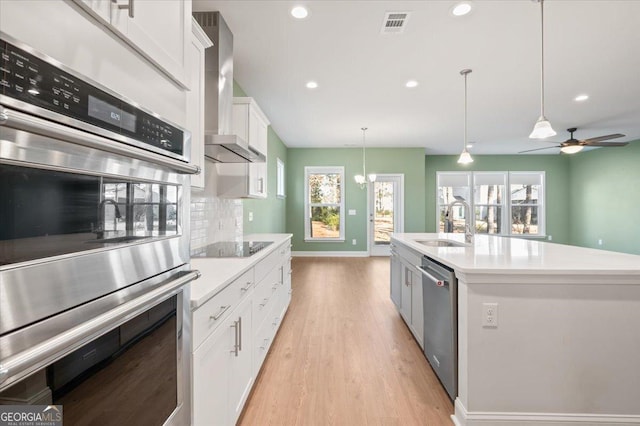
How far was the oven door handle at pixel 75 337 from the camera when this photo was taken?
449 millimetres

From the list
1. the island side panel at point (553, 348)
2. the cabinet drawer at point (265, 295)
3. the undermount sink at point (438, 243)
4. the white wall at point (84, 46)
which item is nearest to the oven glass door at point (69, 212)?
the white wall at point (84, 46)

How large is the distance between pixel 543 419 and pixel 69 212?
7.67 ft

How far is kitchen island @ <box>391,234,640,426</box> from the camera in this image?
1583 millimetres

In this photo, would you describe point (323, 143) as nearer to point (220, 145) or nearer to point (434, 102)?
point (434, 102)

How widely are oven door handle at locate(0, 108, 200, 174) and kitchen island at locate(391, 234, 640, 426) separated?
162cm

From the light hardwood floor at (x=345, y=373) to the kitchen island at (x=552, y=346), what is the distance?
0.40 meters

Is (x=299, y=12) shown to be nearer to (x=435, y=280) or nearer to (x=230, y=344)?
(x=435, y=280)

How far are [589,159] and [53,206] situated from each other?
10.5 metres

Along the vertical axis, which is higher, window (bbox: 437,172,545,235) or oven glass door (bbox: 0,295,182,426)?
window (bbox: 437,172,545,235)

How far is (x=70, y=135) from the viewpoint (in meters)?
0.54

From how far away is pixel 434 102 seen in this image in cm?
432

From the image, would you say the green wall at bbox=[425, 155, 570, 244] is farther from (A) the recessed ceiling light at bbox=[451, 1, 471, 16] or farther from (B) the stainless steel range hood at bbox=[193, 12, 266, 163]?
(B) the stainless steel range hood at bbox=[193, 12, 266, 163]

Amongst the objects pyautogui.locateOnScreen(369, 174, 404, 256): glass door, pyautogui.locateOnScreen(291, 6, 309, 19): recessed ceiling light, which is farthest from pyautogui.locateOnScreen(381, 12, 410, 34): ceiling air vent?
pyautogui.locateOnScreen(369, 174, 404, 256): glass door

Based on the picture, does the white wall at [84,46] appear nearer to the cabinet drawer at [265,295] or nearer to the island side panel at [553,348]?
the cabinet drawer at [265,295]
